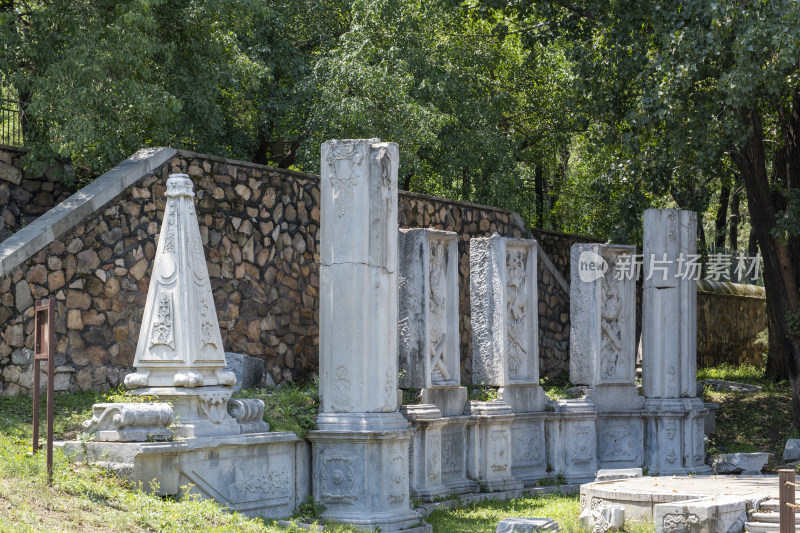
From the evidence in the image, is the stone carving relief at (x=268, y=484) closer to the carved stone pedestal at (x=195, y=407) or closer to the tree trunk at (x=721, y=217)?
the carved stone pedestal at (x=195, y=407)

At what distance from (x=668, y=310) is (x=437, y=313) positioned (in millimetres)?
4200

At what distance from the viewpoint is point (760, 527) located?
9352mm

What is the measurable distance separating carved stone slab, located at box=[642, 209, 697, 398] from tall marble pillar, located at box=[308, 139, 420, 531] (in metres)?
5.94

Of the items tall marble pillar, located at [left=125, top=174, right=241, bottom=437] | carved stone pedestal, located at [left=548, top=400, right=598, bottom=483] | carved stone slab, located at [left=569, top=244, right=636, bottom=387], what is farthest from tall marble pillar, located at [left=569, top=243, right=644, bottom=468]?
tall marble pillar, located at [left=125, top=174, right=241, bottom=437]

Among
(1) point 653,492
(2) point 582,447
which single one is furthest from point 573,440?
(1) point 653,492

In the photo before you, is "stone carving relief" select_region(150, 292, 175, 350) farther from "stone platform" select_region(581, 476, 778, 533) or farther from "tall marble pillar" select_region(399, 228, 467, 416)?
"stone platform" select_region(581, 476, 778, 533)

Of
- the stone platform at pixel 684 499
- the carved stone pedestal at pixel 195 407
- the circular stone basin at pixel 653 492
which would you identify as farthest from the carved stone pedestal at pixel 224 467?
the stone platform at pixel 684 499

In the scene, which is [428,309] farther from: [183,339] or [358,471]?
[183,339]

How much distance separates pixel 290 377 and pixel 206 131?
414 cm

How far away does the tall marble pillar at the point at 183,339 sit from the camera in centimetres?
821

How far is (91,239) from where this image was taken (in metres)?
11.0

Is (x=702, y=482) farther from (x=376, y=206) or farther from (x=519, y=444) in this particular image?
(x=376, y=206)

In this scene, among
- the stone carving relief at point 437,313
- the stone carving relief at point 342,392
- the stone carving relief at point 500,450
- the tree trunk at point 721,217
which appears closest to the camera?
the stone carving relief at point 342,392

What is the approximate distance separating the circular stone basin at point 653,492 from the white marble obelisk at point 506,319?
210cm
